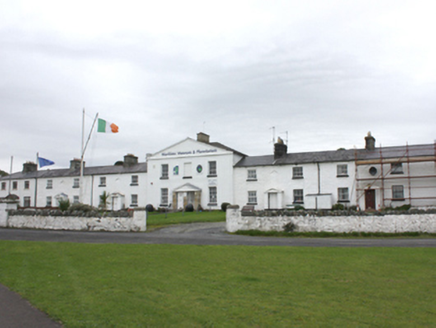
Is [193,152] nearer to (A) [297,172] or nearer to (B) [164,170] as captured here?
(B) [164,170]

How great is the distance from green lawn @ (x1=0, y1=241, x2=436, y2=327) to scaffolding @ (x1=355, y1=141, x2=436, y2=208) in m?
23.0

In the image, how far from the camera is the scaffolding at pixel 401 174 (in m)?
32.7

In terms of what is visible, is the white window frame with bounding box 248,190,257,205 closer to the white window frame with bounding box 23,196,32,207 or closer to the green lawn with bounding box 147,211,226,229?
the green lawn with bounding box 147,211,226,229

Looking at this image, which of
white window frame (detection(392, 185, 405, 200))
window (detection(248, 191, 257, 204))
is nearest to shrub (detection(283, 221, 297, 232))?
white window frame (detection(392, 185, 405, 200))

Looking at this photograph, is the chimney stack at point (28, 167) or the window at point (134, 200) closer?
the window at point (134, 200)

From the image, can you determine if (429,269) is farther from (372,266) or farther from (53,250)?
(53,250)

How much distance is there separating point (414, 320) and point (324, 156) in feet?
110

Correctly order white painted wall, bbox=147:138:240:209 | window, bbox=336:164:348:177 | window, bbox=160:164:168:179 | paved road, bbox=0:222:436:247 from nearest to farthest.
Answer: paved road, bbox=0:222:436:247 < window, bbox=336:164:348:177 < white painted wall, bbox=147:138:240:209 < window, bbox=160:164:168:179

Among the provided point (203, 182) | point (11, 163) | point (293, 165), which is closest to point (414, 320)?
point (293, 165)

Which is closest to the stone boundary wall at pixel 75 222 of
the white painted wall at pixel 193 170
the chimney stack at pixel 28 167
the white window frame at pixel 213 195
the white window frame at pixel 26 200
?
the white painted wall at pixel 193 170

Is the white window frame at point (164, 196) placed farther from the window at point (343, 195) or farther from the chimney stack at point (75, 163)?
the window at point (343, 195)

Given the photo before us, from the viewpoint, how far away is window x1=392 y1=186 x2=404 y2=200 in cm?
3359

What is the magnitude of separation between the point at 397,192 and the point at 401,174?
1647 mm

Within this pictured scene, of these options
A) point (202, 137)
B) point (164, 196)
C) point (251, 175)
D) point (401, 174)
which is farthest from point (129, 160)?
point (401, 174)
